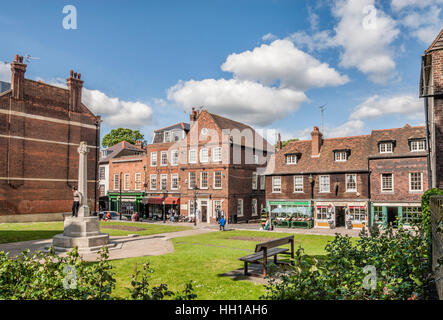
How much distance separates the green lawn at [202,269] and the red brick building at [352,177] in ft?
42.8

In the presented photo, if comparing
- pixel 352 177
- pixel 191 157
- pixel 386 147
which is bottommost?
pixel 352 177

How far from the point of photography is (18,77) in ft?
107

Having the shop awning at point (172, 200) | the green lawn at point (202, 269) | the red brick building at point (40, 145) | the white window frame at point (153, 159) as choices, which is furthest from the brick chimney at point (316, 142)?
the red brick building at point (40, 145)

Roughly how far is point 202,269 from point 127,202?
3650cm

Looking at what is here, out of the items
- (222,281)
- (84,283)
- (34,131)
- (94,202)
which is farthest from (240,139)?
(84,283)

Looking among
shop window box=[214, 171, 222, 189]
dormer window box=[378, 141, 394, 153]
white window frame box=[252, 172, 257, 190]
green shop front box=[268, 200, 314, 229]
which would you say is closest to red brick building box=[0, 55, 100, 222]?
shop window box=[214, 171, 222, 189]

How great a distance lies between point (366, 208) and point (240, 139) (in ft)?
53.2

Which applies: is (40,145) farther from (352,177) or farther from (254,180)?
(352,177)

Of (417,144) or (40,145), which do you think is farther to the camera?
(40,145)

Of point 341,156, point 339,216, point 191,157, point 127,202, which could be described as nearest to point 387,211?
point 339,216

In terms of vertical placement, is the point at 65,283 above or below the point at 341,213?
above

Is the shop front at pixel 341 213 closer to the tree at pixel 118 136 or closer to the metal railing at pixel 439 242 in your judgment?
the metal railing at pixel 439 242

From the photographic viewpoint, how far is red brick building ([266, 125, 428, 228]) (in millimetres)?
27984
